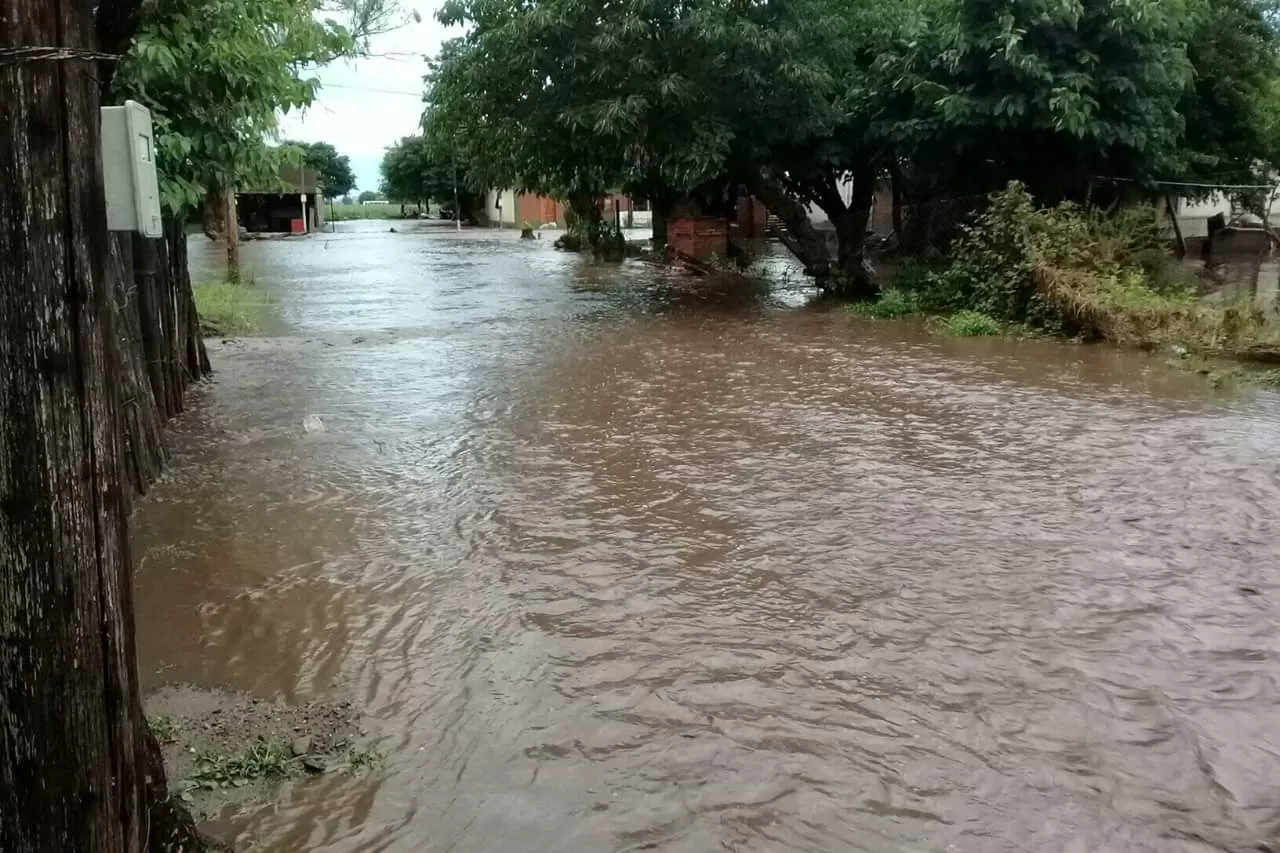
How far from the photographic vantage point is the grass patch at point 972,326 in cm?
1271

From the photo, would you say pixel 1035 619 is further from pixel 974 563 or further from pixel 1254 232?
pixel 1254 232

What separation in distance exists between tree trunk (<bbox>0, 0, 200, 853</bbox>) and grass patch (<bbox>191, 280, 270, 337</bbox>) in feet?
32.3

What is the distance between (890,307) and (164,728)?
12.2m

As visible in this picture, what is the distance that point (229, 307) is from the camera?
1486 cm

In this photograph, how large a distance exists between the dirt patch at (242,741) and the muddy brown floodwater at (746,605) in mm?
98

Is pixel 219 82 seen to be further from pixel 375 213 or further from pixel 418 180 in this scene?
pixel 375 213

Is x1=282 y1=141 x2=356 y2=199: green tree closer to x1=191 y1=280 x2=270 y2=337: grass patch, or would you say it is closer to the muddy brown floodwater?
x1=191 y1=280 x2=270 y2=337: grass patch

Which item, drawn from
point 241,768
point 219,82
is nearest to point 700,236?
point 219,82

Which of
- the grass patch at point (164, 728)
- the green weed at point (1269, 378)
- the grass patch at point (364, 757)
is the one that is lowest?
the grass patch at point (364, 757)

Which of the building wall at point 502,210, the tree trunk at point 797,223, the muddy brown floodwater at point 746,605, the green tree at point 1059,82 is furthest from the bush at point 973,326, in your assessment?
the building wall at point 502,210

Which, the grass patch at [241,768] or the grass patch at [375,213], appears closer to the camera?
the grass patch at [241,768]

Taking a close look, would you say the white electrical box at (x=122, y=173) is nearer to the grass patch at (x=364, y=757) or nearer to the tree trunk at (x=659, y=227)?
the grass patch at (x=364, y=757)

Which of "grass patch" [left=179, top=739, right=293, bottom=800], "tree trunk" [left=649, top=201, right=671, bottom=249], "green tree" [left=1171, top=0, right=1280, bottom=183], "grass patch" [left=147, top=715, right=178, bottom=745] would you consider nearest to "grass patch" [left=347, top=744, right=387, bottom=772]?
"grass patch" [left=179, top=739, right=293, bottom=800]

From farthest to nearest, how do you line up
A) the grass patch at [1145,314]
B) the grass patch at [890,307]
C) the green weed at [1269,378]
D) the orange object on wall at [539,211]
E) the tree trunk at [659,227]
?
→ 1. the orange object on wall at [539,211]
2. the tree trunk at [659,227]
3. the grass patch at [890,307]
4. the grass patch at [1145,314]
5. the green weed at [1269,378]
